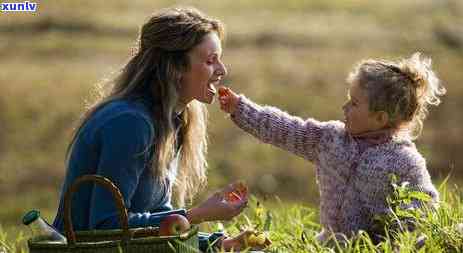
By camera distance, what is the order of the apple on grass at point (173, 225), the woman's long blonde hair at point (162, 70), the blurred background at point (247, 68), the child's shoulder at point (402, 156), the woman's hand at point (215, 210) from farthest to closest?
the blurred background at point (247, 68) < the child's shoulder at point (402, 156) < the woman's long blonde hair at point (162, 70) < the woman's hand at point (215, 210) < the apple on grass at point (173, 225)

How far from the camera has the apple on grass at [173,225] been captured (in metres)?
4.89

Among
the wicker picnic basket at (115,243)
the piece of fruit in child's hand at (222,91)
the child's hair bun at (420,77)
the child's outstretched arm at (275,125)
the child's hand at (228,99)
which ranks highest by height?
the child's hair bun at (420,77)

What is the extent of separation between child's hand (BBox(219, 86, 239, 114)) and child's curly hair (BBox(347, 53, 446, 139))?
52 cm

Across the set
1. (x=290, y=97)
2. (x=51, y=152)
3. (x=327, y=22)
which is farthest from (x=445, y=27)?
(x=51, y=152)

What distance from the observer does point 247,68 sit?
16.6m

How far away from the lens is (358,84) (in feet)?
18.7

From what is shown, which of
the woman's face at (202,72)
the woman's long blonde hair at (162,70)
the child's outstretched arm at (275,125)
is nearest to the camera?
the woman's long blonde hair at (162,70)

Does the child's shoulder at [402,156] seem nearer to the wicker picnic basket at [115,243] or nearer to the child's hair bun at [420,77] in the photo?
the child's hair bun at [420,77]

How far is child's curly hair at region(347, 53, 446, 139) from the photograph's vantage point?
5.66 meters

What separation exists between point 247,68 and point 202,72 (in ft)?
36.6

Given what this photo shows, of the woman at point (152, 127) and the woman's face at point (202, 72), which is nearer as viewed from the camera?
the woman at point (152, 127)

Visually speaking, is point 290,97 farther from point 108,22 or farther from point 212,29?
point 212,29

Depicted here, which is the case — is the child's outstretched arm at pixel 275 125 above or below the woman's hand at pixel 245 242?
above

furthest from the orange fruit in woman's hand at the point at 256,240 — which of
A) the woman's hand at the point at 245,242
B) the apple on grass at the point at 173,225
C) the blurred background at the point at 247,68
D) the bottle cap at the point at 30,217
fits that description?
the blurred background at the point at 247,68
